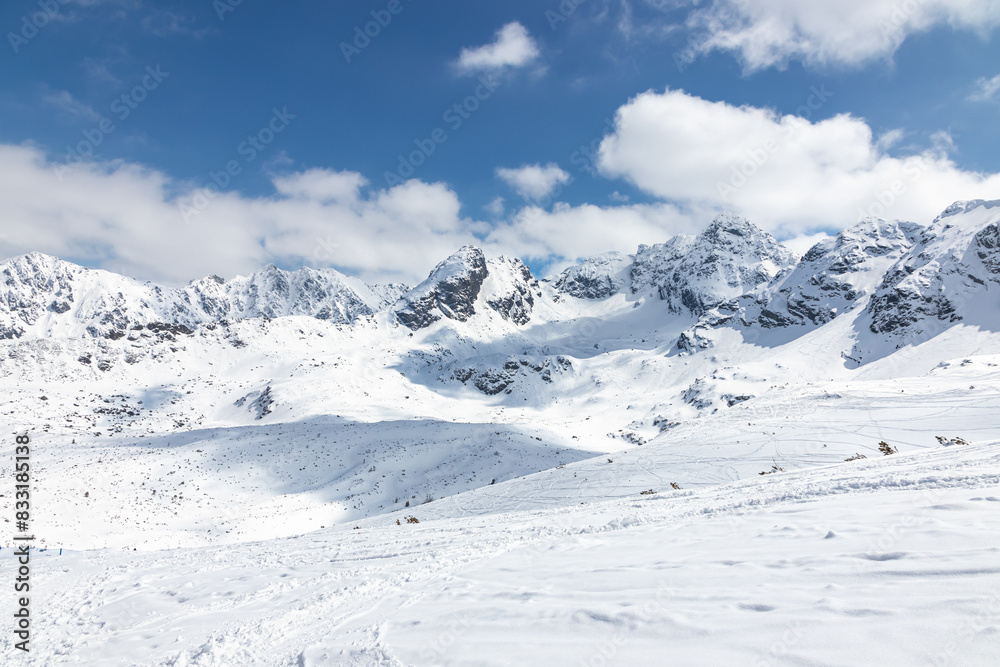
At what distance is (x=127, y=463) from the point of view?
28.2 metres

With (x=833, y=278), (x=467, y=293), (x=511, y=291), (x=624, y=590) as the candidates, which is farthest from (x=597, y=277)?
(x=624, y=590)

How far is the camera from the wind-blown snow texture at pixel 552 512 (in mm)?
4020

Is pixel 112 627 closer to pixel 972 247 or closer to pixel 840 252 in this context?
pixel 972 247

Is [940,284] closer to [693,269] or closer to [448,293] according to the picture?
[693,269]

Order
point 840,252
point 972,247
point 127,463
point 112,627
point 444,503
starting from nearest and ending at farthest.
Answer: point 112,627 → point 444,503 → point 127,463 → point 972,247 → point 840,252

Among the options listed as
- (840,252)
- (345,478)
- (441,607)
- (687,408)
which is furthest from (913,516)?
(840,252)

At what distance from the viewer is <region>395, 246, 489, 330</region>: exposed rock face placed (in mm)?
A: 116750

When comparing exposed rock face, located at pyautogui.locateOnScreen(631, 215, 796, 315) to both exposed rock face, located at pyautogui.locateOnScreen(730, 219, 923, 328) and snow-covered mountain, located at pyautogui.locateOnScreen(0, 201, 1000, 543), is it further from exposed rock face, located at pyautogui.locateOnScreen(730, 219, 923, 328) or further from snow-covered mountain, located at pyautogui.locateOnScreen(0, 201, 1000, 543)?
exposed rock face, located at pyautogui.locateOnScreen(730, 219, 923, 328)

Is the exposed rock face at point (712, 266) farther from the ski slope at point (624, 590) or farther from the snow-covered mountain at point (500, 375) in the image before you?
the ski slope at point (624, 590)

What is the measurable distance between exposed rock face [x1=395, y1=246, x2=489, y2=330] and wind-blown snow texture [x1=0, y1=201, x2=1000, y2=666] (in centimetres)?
4900

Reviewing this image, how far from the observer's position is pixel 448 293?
125 meters

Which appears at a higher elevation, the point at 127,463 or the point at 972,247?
the point at 972,247

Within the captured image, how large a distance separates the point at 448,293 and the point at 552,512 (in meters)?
116

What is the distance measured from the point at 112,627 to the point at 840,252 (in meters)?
104
